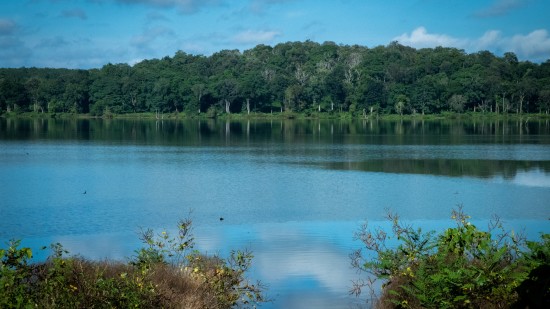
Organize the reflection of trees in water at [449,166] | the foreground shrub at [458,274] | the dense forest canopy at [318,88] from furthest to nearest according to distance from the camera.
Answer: the dense forest canopy at [318,88], the reflection of trees in water at [449,166], the foreground shrub at [458,274]

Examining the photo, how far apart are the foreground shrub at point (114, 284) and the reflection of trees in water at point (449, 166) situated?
2265 cm

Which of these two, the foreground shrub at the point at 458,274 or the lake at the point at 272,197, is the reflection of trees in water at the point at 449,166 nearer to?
the lake at the point at 272,197

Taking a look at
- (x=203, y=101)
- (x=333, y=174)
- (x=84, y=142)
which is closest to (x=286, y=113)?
(x=203, y=101)

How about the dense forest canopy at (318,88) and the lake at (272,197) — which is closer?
the lake at (272,197)

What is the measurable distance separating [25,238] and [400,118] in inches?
3622

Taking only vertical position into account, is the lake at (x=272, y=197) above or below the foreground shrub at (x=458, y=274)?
below

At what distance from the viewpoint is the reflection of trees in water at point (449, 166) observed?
32062 mm

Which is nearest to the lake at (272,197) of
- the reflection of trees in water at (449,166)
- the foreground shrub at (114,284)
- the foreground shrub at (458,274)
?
the reflection of trees in water at (449,166)

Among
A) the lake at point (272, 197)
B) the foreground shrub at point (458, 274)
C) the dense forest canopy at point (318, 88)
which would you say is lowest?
the lake at point (272, 197)

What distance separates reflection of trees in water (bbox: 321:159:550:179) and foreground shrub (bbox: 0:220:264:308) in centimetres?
2265

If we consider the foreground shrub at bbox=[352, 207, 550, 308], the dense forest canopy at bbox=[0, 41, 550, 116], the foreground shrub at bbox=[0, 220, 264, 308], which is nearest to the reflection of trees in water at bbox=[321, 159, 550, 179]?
the foreground shrub at bbox=[352, 207, 550, 308]

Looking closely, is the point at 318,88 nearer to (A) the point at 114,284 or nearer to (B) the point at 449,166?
(B) the point at 449,166

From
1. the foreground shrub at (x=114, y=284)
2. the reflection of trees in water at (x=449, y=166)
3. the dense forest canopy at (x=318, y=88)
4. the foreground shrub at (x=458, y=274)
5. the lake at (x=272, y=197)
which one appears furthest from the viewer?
the dense forest canopy at (x=318, y=88)

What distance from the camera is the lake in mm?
14969
